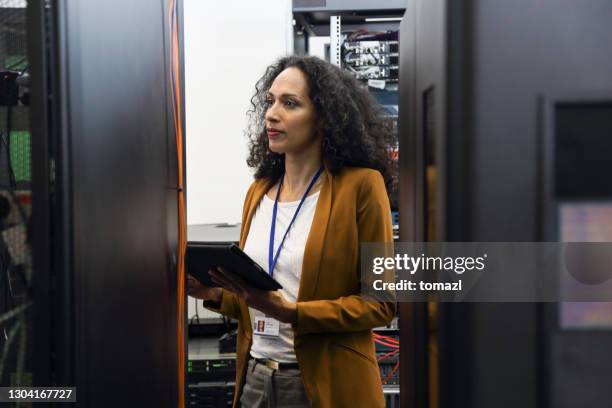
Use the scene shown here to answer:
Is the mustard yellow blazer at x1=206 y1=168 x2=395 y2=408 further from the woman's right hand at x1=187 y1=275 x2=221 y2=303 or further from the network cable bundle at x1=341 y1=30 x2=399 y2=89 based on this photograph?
the network cable bundle at x1=341 y1=30 x2=399 y2=89

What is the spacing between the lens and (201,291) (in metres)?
1.27

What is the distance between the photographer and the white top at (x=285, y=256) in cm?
124

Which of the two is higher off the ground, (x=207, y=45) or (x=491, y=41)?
(x=207, y=45)

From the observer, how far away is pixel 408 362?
26.2 inches

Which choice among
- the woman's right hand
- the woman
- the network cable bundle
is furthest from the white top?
the network cable bundle

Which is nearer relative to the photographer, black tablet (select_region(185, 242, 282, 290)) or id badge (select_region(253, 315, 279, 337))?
black tablet (select_region(185, 242, 282, 290))

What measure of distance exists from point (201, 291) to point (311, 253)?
0.25 m

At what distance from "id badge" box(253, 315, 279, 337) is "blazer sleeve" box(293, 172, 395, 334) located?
69mm

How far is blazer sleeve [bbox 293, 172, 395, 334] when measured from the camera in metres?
1.16

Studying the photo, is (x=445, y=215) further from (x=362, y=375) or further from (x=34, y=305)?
(x=362, y=375)

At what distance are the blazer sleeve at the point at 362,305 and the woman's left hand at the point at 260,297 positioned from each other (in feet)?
0.07

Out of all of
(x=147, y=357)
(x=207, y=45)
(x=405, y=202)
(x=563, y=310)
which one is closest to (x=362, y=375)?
(x=147, y=357)

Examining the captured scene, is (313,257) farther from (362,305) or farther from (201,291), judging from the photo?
(201,291)

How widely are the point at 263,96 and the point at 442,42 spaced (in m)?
1.14
